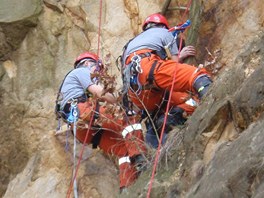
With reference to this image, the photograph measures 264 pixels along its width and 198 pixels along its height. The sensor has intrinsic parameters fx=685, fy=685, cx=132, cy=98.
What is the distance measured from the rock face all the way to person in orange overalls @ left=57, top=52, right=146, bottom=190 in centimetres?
40

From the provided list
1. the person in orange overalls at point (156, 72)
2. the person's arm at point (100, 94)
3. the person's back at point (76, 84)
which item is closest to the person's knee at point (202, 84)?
the person in orange overalls at point (156, 72)

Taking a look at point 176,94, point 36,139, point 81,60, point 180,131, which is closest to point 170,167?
point 180,131

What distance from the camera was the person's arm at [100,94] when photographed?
6.64 meters

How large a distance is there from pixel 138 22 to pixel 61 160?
2.31 meters

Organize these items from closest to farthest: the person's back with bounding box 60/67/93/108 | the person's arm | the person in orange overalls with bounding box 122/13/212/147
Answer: the person in orange overalls with bounding box 122/13/212/147
the person's arm
the person's back with bounding box 60/67/93/108

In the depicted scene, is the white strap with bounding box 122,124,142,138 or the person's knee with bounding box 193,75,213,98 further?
the white strap with bounding box 122,124,142,138

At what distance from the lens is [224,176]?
4.23 m

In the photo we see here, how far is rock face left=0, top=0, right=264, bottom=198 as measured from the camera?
4.62 m

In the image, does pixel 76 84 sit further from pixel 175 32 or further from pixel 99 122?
pixel 175 32

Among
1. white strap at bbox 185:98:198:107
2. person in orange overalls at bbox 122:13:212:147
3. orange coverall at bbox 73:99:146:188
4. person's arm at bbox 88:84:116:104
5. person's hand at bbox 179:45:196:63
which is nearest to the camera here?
person in orange overalls at bbox 122:13:212:147

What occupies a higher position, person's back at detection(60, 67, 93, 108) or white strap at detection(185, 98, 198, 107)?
white strap at detection(185, 98, 198, 107)

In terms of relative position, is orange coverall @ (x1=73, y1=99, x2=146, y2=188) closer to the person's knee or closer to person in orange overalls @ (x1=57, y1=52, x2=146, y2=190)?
person in orange overalls @ (x1=57, y1=52, x2=146, y2=190)

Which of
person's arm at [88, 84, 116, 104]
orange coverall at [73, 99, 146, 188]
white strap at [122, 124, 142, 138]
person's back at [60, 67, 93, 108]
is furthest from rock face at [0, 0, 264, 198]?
white strap at [122, 124, 142, 138]

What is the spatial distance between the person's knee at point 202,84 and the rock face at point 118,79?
1.18ft
